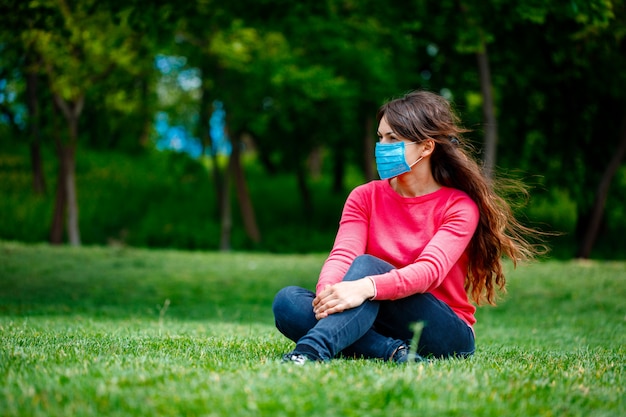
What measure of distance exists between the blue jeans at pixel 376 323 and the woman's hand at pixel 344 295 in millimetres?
57

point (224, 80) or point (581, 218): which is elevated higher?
point (224, 80)

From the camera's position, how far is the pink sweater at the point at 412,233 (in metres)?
4.60

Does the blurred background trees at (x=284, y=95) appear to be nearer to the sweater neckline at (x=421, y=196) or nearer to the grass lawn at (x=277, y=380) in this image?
the sweater neckline at (x=421, y=196)

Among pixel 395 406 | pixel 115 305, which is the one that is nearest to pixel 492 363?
pixel 395 406

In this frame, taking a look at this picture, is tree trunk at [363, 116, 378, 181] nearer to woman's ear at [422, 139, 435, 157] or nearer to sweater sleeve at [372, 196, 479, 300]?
woman's ear at [422, 139, 435, 157]

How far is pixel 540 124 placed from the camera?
24.2 meters

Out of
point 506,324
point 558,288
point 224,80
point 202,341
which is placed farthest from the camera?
point 224,80

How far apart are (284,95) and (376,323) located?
19.8m

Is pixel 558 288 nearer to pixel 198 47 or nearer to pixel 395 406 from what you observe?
pixel 395 406

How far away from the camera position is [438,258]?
444 centimetres

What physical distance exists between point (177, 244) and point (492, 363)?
25581 millimetres

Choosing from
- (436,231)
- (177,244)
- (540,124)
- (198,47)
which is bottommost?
(177,244)

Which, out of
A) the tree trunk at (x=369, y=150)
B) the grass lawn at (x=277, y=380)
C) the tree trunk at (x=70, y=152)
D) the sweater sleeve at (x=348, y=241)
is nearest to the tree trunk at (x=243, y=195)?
the tree trunk at (x=369, y=150)

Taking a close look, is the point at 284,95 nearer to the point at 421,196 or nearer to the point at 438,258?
the point at 421,196
